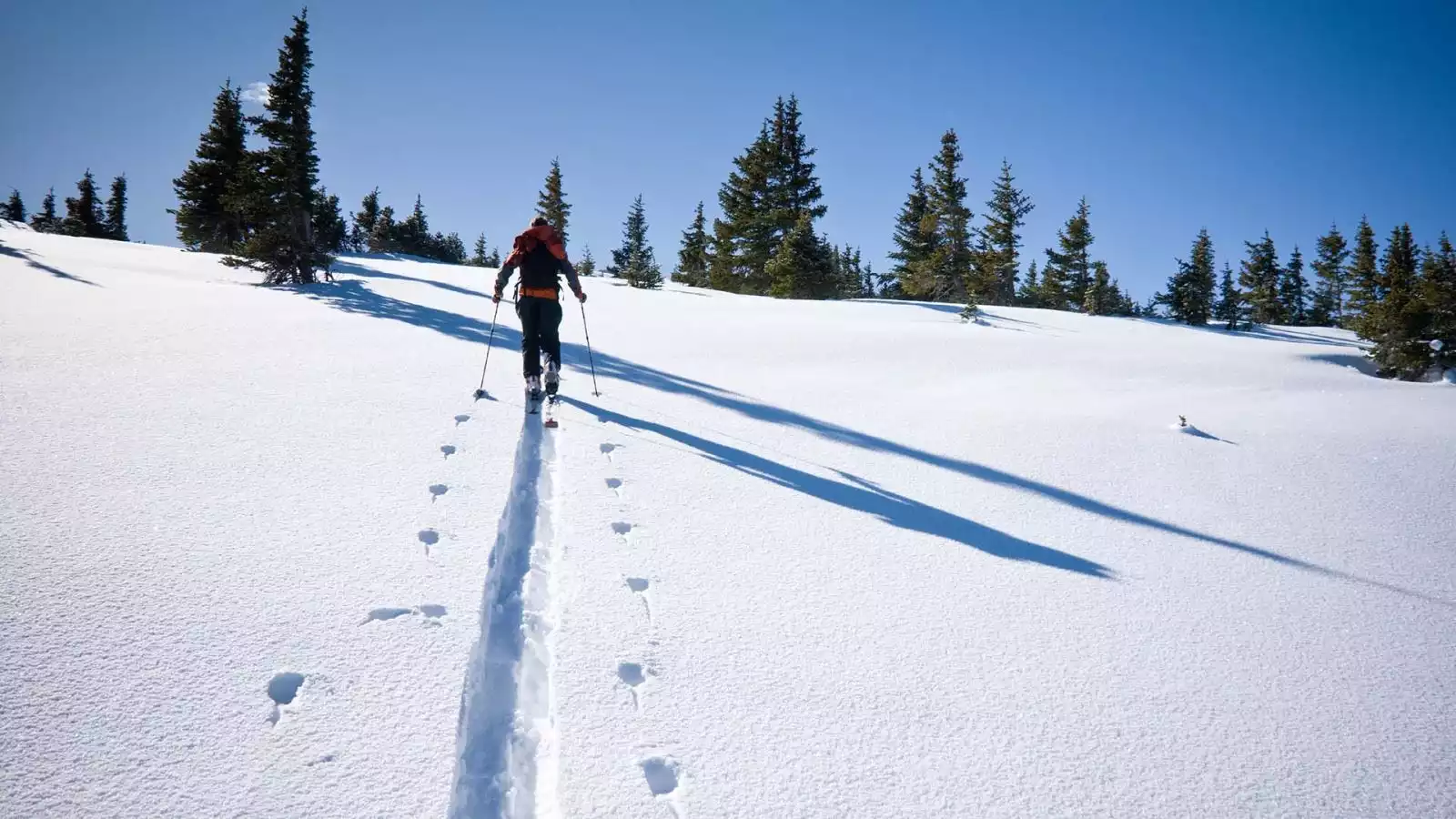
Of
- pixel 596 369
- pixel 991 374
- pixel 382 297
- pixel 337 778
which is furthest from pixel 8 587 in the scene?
pixel 382 297

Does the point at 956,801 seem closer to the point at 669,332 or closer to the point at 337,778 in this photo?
the point at 337,778

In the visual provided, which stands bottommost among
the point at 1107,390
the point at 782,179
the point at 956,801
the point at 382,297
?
the point at 956,801

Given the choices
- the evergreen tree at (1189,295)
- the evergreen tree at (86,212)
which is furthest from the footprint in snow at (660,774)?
the evergreen tree at (86,212)

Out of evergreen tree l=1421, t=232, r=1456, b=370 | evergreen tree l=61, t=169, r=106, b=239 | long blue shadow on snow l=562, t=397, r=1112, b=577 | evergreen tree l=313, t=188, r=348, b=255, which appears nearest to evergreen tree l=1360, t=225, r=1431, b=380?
evergreen tree l=1421, t=232, r=1456, b=370

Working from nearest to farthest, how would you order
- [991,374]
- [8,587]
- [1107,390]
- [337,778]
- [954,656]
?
1. [337,778]
2. [8,587]
3. [954,656]
4. [1107,390]
5. [991,374]

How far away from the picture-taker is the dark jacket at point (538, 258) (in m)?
6.64

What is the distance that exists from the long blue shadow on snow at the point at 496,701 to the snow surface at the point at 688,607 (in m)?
0.01

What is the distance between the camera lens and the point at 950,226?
34156 millimetres

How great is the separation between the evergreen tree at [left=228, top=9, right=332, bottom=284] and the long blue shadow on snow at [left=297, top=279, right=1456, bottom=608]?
10.5ft

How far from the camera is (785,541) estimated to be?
143 inches

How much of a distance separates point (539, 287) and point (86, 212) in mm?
70301

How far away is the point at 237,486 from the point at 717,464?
3235mm

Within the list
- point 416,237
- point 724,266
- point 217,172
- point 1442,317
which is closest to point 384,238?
point 416,237

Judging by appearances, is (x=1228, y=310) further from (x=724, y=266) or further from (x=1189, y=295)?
(x=724, y=266)
